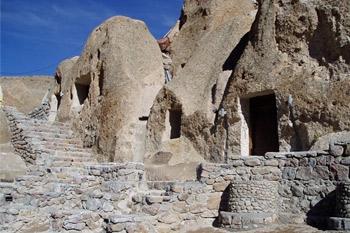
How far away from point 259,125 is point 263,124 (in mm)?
139

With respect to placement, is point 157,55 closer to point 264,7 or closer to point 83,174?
point 264,7

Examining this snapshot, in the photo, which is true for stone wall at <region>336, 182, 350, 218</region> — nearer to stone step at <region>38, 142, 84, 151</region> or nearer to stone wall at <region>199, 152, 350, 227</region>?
stone wall at <region>199, 152, 350, 227</region>

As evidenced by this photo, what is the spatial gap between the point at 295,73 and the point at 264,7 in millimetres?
2958

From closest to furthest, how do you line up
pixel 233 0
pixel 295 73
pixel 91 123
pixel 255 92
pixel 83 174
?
pixel 83 174
pixel 295 73
pixel 255 92
pixel 91 123
pixel 233 0

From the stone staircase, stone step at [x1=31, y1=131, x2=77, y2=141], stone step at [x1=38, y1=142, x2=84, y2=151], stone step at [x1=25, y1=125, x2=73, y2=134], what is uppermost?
stone step at [x1=25, y1=125, x2=73, y2=134]

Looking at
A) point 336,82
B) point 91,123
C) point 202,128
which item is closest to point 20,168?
point 91,123

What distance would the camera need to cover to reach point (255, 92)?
1357cm

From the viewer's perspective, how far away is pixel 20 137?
17.0 meters

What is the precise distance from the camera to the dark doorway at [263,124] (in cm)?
1416

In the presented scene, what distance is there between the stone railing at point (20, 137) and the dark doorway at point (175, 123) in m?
4.95

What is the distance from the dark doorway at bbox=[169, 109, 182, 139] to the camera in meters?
16.9

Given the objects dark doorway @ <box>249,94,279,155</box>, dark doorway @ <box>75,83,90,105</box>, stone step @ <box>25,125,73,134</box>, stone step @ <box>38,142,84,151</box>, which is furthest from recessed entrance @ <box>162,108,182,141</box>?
dark doorway @ <box>75,83,90,105</box>

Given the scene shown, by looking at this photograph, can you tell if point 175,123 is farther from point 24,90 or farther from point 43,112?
point 24,90

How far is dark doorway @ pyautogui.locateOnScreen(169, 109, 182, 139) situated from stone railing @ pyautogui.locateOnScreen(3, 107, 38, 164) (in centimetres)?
495
